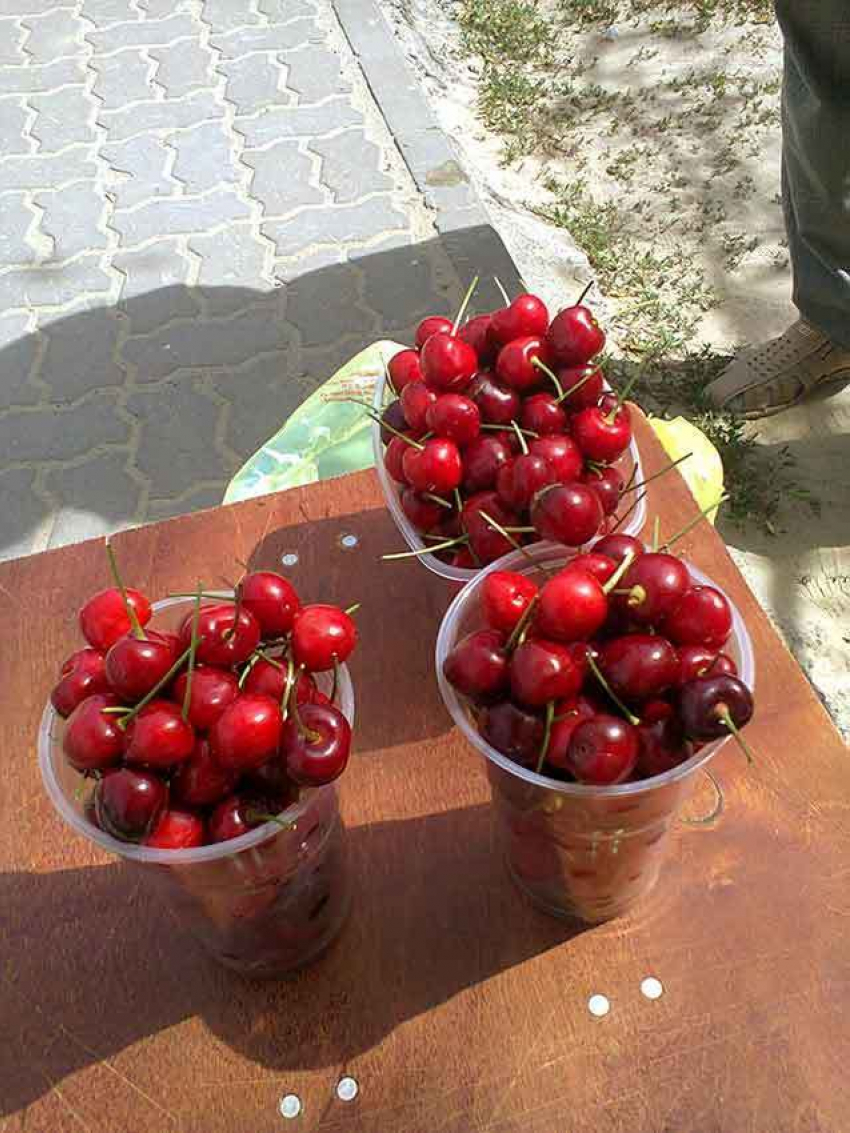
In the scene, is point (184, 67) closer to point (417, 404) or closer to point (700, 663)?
point (417, 404)

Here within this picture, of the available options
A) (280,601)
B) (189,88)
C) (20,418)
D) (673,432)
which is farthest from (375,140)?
(280,601)

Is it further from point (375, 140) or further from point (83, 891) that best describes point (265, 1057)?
point (375, 140)

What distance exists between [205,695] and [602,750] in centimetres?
29

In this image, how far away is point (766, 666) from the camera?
3.48 feet

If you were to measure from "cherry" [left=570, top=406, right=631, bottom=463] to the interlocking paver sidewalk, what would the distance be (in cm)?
183

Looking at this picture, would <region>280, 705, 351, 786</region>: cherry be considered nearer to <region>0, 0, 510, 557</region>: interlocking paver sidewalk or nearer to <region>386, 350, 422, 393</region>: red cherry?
<region>386, 350, 422, 393</region>: red cherry

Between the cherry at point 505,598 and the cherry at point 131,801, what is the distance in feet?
0.92

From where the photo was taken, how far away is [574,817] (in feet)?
2.48

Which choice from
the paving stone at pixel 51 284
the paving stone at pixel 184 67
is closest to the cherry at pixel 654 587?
the paving stone at pixel 51 284

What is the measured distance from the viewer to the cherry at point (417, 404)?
97 cm

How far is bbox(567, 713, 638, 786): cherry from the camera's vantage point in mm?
669

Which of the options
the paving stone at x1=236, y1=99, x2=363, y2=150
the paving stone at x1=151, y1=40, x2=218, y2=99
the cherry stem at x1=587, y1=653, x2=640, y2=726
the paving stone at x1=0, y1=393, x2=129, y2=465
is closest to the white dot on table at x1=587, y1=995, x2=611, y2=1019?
the cherry stem at x1=587, y1=653, x2=640, y2=726

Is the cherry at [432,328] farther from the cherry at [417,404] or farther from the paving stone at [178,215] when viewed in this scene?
the paving stone at [178,215]

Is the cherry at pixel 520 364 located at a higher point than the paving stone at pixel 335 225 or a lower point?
higher
